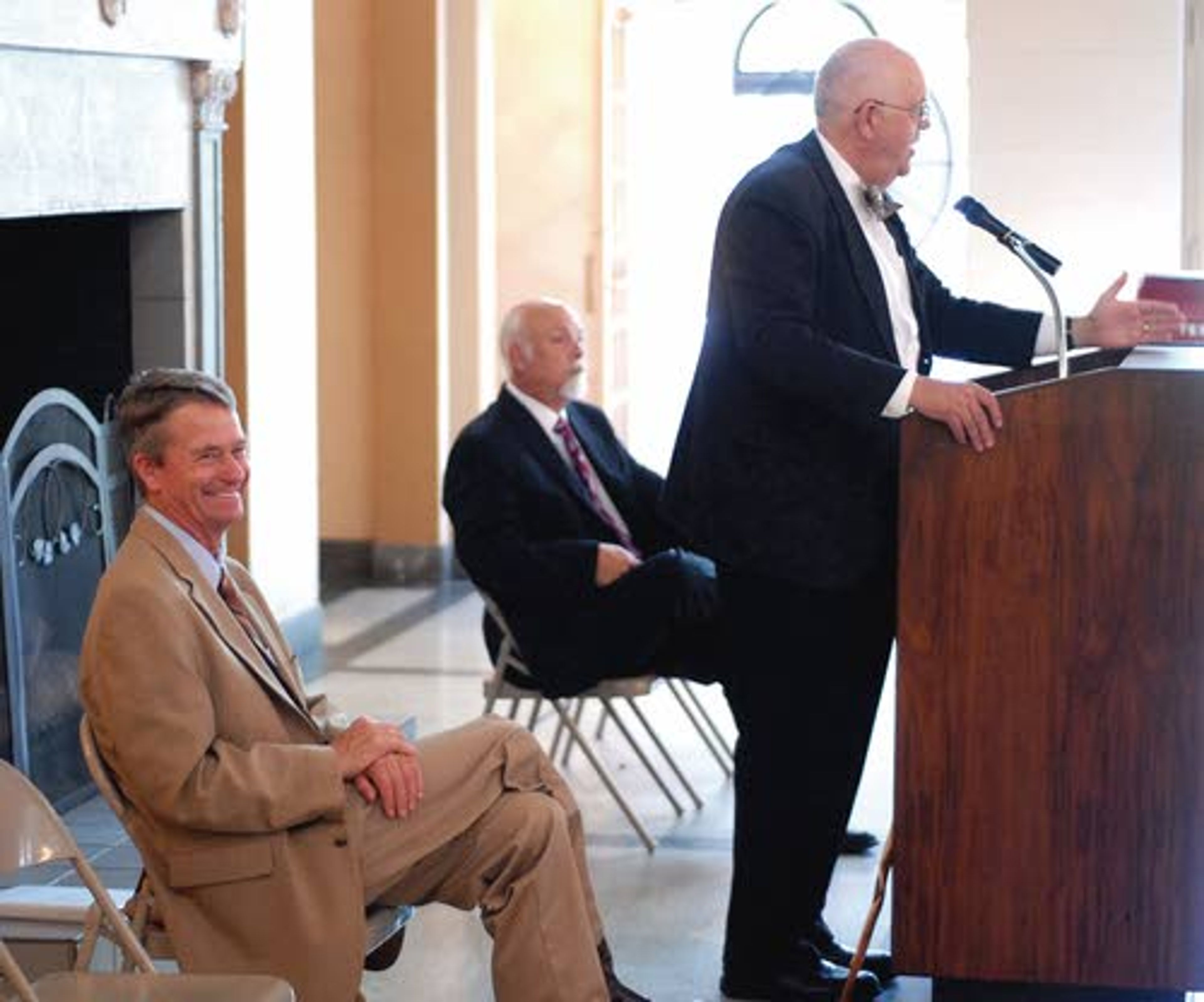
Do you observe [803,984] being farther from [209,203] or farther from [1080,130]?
[1080,130]

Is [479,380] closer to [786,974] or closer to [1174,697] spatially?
[786,974]

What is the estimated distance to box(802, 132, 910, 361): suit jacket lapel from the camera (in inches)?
183

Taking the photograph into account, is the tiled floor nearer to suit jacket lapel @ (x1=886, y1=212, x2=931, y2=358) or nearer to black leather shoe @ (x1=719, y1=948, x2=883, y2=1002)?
black leather shoe @ (x1=719, y1=948, x2=883, y2=1002)

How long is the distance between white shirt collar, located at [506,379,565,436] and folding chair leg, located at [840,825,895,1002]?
1.79 m

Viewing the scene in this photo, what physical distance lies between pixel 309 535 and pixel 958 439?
4354 millimetres

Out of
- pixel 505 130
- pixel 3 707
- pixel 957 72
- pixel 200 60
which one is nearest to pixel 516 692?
pixel 3 707

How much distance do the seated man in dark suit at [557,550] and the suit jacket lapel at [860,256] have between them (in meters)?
1.30

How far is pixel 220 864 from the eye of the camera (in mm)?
3801

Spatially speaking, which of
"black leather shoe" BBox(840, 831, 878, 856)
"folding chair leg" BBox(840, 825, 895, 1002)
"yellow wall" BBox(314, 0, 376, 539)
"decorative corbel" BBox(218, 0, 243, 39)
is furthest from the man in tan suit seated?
"yellow wall" BBox(314, 0, 376, 539)

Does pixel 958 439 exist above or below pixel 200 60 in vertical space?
below

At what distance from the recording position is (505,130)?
11.0 meters

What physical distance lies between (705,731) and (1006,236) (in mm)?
3114

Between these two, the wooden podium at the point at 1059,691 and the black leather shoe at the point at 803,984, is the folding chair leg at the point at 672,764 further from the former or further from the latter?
the wooden podium at the point at 1059,691

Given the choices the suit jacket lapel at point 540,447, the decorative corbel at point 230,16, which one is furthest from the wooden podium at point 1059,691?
the decorative corbel at point 230,16
